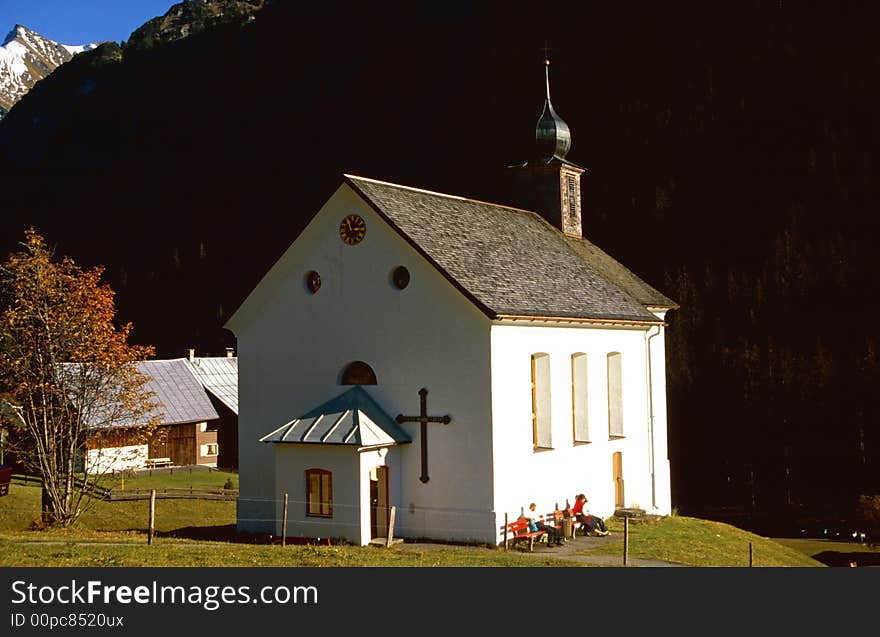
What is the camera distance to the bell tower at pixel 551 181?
125 feet

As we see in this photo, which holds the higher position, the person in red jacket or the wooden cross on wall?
the wooden cross on wall

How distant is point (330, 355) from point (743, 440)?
68.4m

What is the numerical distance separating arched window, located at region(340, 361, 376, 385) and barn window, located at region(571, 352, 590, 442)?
19.9 feet

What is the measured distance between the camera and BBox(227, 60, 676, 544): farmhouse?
83.9ft

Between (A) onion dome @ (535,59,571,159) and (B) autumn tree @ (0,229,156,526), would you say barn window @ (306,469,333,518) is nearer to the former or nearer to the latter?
(B) autumn tree @ (0,229,156,526)

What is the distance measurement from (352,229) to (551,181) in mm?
13000

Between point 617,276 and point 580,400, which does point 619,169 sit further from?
point 580,400

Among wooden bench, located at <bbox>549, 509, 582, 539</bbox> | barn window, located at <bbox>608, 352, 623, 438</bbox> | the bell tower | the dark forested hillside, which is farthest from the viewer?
the dark forested hillside

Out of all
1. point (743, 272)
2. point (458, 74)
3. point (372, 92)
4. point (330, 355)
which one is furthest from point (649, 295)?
point (372, 92)

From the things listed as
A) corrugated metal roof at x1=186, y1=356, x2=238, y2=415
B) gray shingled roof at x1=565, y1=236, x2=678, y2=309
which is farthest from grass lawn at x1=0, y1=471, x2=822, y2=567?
corrugated metal roof at x1=186, y1=356, x2=238, y2=415

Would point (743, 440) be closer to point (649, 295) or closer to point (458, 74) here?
point (649, 295)

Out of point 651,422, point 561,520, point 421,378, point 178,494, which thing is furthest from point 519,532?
point 178,494

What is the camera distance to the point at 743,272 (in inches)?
4094

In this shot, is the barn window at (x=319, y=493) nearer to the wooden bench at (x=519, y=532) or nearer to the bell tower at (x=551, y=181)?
the wooden bench at (x=519, y=532)
